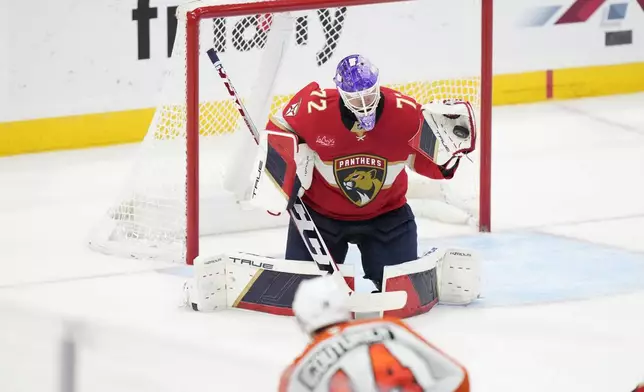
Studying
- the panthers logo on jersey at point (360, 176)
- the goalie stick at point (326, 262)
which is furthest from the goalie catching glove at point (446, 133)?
the goalie stick at point (326, 262)

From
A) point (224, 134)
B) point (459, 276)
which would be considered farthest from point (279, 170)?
point (224, 134)

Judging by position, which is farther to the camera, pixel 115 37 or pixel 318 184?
pixel 115 37

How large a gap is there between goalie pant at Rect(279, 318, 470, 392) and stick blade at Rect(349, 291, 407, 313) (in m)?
1.50

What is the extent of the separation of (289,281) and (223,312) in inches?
10.5

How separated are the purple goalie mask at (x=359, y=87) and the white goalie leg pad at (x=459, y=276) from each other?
591mm

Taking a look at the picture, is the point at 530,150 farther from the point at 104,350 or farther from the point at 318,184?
the point at 104,350

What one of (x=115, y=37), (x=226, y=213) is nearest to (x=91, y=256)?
(x=226, y=213)

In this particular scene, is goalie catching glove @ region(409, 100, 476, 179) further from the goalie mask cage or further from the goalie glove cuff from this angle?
the goalie mask cage

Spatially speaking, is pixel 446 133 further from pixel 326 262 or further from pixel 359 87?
pixel 326 262

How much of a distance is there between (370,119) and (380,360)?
5.53 feet

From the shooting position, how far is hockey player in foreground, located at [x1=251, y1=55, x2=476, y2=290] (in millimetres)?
5051

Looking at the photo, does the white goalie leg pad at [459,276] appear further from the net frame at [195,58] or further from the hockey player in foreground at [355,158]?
the net frame at [195,58]

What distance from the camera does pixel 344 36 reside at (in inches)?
303

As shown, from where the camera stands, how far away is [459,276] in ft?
17.2
